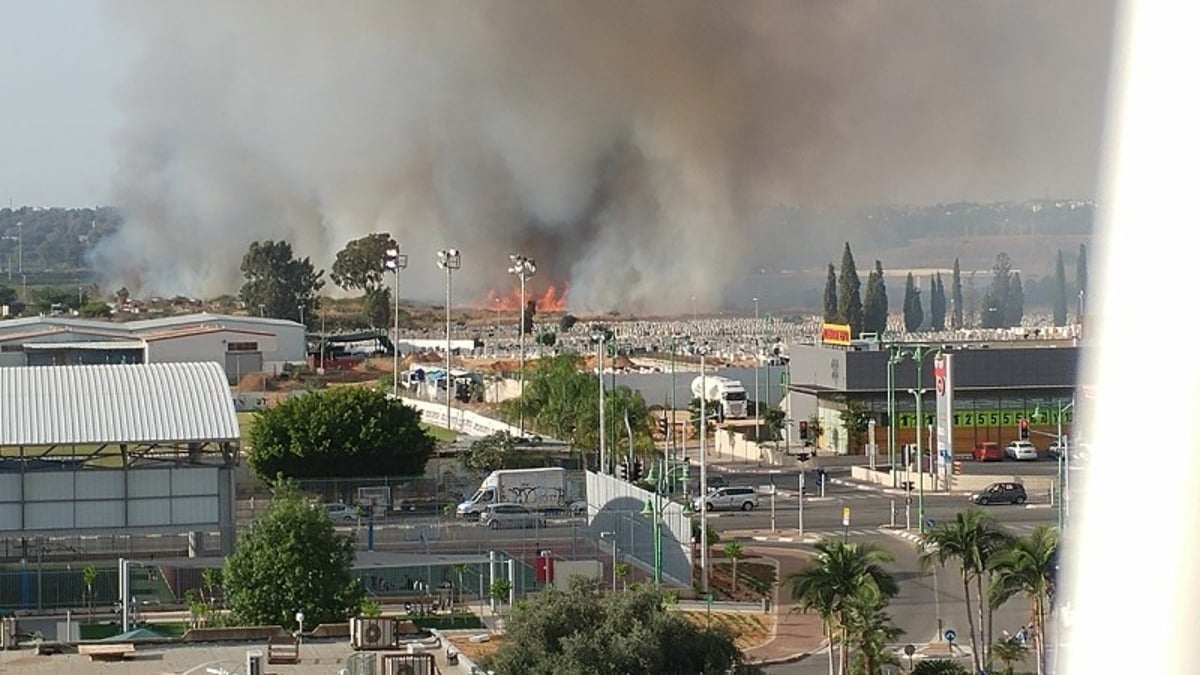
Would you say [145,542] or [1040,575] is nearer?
[1040,575]

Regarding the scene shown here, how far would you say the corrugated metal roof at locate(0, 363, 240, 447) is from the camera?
1909cm

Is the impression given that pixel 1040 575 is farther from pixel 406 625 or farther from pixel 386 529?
pixel 386 529

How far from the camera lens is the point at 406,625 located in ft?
46.8

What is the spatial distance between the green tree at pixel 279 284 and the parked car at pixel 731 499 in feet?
149

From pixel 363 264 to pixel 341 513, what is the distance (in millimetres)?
52803

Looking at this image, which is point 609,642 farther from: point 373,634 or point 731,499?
point 731,499

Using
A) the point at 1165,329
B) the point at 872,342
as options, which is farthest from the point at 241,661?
the point at 872,342

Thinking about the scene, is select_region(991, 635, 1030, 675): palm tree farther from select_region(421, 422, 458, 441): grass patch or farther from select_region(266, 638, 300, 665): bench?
select_region(421, 422, 458, 441): grass patch

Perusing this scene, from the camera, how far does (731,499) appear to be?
26203mm

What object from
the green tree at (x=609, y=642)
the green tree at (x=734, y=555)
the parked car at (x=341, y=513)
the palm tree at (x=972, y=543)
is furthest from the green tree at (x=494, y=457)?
the green tree at (x=609, y=642)

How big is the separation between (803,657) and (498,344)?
44.0 m

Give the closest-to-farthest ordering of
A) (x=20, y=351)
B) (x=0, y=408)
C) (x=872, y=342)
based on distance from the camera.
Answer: (x=0, y=408) → (x=872, y=342) → (x=20, y=351)

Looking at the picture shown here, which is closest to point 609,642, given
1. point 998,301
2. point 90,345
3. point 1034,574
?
point 1034,574

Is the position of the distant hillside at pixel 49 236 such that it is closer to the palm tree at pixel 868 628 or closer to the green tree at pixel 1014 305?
the green tree at pixel 1014 305
